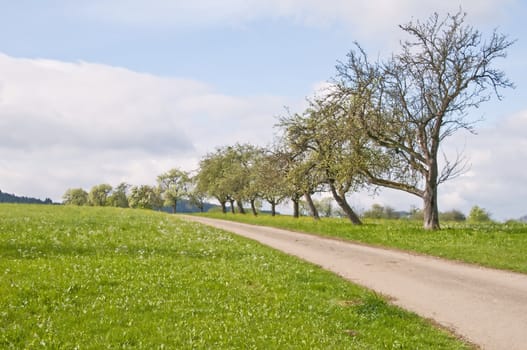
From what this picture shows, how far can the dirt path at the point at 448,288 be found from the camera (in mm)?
11523

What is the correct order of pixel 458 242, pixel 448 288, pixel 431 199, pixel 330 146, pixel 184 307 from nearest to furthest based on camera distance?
pixel 184 307, pixel 448 288, pixel 458 242, pixel 431 199, pixel 330 146

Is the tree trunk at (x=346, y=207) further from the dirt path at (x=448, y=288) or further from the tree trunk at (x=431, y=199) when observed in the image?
the dirt path at (x=448, y=288)

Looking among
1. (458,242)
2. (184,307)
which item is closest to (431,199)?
(458,242)

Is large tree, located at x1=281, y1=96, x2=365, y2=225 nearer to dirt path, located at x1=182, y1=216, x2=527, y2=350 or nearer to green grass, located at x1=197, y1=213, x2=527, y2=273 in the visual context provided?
green grass, located at x1=197, y1=213, x2=527, y2=273

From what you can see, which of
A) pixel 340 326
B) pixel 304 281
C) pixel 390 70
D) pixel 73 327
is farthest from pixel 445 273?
pixel 390 70

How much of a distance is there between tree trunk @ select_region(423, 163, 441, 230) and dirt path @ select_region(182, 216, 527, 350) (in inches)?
351

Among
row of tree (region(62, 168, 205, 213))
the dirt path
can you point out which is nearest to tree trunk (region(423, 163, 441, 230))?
the dirt path

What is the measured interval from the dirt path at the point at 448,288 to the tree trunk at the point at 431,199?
8.91 meters

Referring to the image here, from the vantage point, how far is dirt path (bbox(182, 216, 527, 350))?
1152cm

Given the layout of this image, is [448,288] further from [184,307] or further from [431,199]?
[431,199]

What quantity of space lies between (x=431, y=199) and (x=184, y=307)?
25949 millimetres

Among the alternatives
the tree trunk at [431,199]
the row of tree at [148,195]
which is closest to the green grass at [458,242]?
the tree trunk at [431,199]

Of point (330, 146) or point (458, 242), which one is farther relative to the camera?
point (330, 146)

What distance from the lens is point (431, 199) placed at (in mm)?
32844
